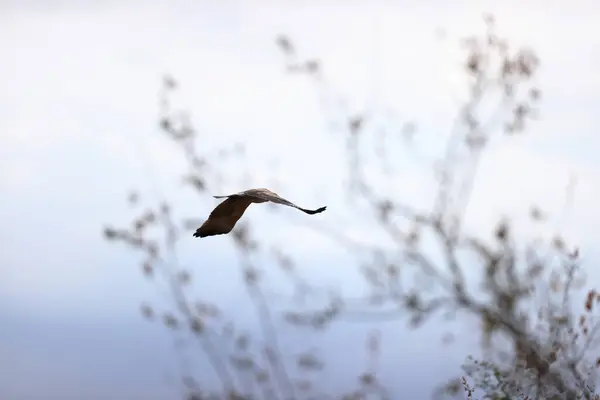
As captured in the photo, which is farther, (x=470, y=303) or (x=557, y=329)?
(x=470, y=303)

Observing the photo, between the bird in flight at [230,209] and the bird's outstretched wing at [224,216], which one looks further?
the bird's outstretched wing at [224,216]

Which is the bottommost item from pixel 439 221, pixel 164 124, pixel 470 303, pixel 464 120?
pixel 470 303

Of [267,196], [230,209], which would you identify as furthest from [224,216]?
[267,196]

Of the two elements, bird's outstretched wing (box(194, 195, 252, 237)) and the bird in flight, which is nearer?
the bird in flight

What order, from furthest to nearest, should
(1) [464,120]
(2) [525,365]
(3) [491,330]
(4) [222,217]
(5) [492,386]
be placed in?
1. (1) [464,120]
2. (3) [491,330]
3. (2) [525,365]
4. (5) [492,386]
5. (4) [222,217]

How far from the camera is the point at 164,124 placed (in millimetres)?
8961

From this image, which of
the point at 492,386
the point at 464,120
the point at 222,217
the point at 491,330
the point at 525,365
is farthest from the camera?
the point at 464,120

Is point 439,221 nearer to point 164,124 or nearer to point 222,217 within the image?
point 164,124

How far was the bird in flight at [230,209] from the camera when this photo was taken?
2988mm

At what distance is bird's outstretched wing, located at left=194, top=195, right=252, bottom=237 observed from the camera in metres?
3.11

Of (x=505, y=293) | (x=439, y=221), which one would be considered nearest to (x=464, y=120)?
(x=439, y=221)

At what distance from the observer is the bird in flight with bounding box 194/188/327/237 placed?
9.80 ft

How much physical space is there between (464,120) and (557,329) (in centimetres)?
237

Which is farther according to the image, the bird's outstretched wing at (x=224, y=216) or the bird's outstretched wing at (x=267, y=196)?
the bird's outstretched wing at (x=224, y=216)
